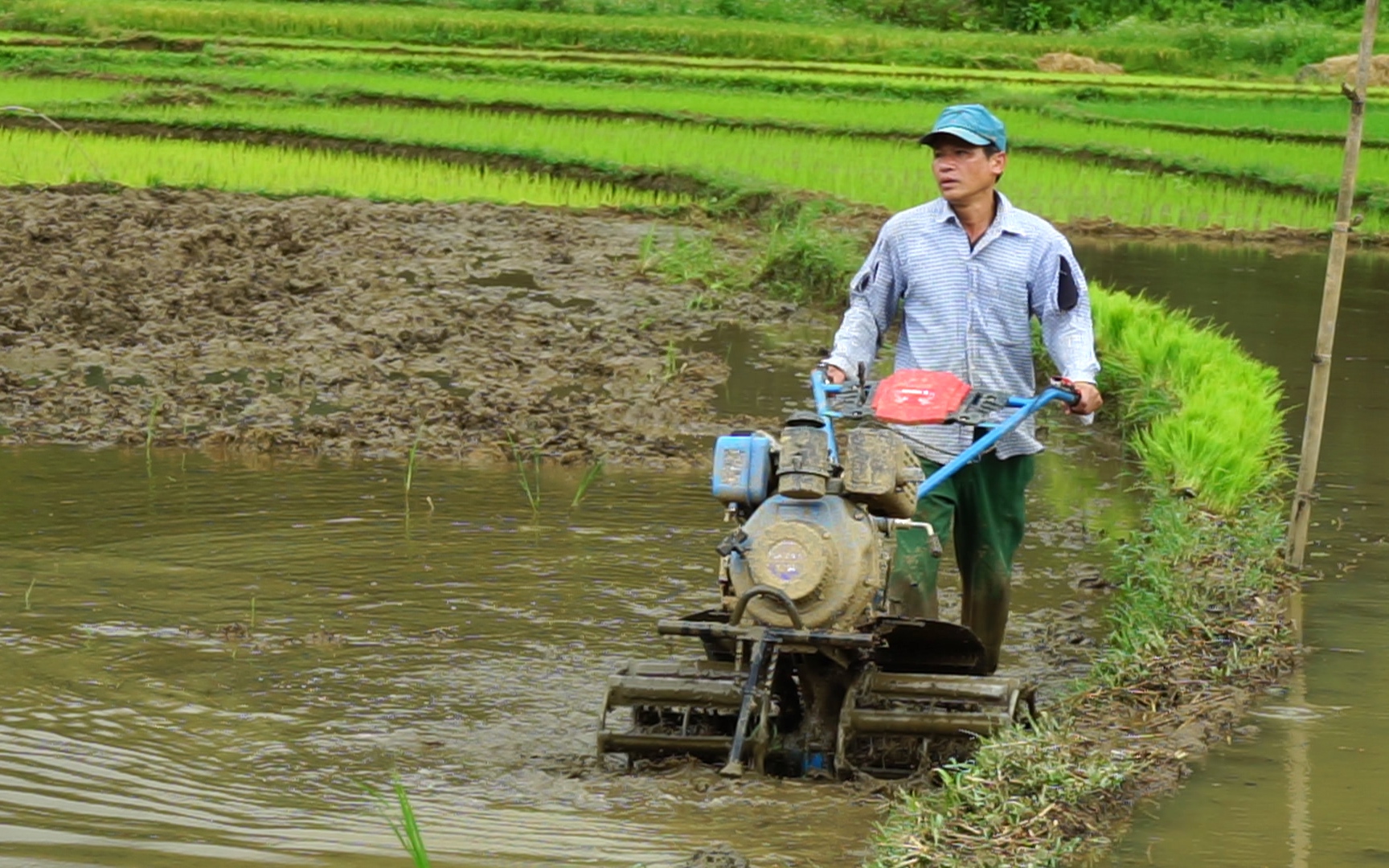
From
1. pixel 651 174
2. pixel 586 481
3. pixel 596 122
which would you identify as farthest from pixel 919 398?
pixel 596 122

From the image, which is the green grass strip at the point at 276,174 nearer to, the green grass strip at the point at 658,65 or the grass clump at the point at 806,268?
the grass clump at the point at 806,268

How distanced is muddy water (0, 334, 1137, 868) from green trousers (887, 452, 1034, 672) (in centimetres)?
63

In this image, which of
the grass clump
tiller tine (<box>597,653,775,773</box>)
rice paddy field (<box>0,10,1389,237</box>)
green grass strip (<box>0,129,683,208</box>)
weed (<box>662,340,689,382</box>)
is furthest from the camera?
rice paddy field (<box>0,10,1389,237</box>)

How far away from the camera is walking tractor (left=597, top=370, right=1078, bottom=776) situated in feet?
13.5

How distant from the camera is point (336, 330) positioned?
32.6 ft

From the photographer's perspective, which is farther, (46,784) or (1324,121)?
(1324,121)

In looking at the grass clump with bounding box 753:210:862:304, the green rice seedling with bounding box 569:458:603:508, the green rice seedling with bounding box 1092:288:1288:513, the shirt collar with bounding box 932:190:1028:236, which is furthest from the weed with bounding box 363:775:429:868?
the grass clump with bounding box 753:210:862:304

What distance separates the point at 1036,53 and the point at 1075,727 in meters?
26.3

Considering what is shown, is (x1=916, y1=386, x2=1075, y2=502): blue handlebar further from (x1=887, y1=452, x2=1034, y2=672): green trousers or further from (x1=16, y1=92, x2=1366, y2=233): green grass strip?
(x1=16, y1=92, x2=1366, y2=233): green grass strip

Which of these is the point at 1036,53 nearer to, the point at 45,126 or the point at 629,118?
the point at 629,118

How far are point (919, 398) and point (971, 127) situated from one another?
67 centimetres

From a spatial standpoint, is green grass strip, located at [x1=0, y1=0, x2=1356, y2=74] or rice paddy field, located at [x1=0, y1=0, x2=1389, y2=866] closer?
Answer: rice paddy field, located at [x1=0, y1=0, x2=1389, y2=866]

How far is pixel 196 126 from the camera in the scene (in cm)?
1802

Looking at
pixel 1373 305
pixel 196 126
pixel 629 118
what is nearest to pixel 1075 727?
pixel 1373 305
